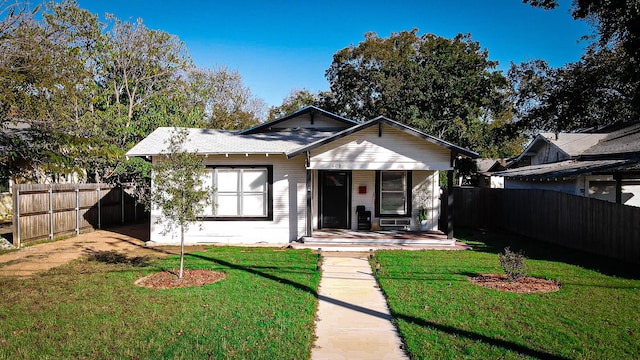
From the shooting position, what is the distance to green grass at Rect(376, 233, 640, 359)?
17.5 feet

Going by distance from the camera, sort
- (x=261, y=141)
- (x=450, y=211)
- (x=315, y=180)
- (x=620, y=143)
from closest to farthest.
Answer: (x=450, y=211)
(x=315, y=180)
(x=261, y=141)
(x=620, y=143)

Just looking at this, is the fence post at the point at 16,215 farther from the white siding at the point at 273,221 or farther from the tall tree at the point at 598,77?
the tall tree at the point at 598,77

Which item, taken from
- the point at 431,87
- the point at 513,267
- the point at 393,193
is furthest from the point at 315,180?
the point at 431,87

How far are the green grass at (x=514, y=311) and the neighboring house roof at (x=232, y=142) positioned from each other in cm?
573

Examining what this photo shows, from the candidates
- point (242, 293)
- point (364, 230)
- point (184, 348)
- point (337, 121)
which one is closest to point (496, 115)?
point (337, 121)

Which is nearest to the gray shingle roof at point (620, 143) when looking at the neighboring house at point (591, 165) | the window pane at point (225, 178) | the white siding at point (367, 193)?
the neighboring house at point (591, 165)

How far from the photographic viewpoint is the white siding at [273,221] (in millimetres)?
13930

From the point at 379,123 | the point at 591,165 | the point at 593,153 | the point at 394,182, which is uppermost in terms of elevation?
the point at 379,123

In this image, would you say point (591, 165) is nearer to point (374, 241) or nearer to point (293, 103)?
point (374, 241)

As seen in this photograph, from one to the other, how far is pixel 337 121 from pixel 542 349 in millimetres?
13096

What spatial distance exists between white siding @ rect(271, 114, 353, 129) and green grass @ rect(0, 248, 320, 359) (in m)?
8.67

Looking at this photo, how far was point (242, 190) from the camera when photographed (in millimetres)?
14016

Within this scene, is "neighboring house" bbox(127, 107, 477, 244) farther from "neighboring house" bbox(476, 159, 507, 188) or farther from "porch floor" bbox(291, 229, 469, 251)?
"neighboring house" bbox(476, 159, 507, 188)

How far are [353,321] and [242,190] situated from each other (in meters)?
8.33
